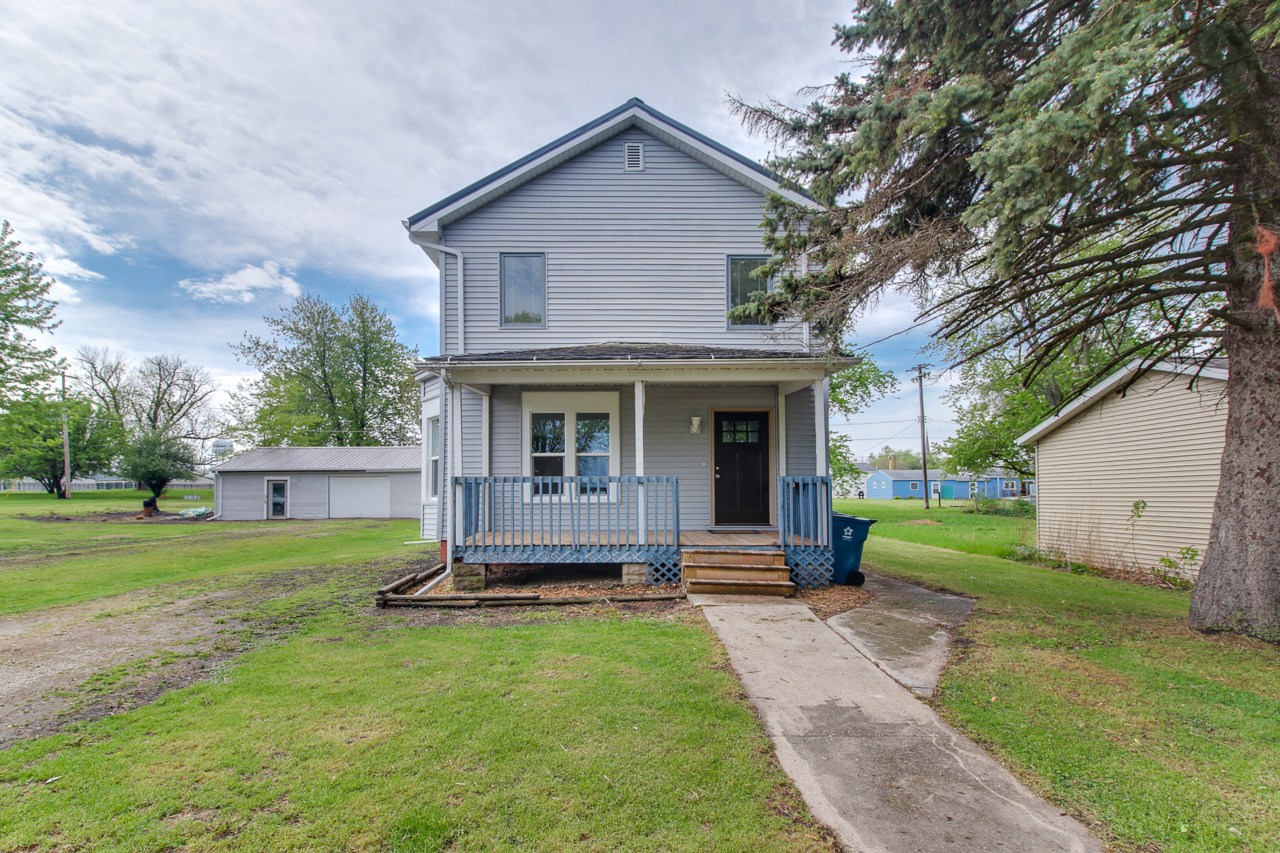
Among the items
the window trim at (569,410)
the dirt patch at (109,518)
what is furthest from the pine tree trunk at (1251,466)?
the dirt patch at (109,518)

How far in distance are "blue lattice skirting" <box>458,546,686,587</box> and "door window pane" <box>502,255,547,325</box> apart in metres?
3.98

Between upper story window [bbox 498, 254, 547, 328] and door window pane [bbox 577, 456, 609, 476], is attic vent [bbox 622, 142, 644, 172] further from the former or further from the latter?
door window pane [bbox 577, 456, 609, 476]

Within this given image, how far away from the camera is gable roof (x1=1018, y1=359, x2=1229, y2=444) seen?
8.49 meters

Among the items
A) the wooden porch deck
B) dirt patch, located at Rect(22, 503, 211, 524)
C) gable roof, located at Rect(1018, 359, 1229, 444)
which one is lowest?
dirt patch, located at Rect(22, 503, 211, 524)

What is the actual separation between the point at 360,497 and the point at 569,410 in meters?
20.0

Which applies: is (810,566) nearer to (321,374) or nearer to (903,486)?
(321,374)

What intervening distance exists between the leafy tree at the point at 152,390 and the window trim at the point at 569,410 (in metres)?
40.7

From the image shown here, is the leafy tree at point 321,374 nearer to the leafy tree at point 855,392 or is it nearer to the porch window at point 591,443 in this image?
the leafy tree at point 855,392

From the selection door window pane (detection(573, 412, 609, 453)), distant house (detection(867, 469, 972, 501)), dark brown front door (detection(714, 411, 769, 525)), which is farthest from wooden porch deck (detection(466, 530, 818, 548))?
distant house (detection(867, 469, 972, 501))

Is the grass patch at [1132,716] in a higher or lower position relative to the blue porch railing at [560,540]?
lower

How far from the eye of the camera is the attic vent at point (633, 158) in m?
9.43

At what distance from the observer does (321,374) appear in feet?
106

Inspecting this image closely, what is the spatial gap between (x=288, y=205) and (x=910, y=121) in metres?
18.4

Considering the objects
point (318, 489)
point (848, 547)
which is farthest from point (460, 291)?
point (318, 489)
